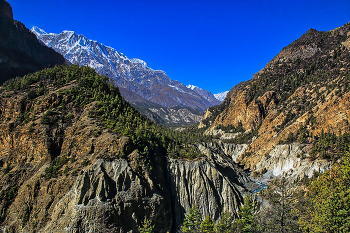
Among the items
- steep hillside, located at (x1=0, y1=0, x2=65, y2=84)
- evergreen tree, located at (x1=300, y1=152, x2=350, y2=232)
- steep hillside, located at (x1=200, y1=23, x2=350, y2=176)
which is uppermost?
steep hillside, located at (x1=0, y1=0, x2=65, y2=84)

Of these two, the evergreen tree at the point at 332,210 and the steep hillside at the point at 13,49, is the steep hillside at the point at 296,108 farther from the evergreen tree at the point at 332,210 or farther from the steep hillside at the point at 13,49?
the steep hillside at the point at 13,49

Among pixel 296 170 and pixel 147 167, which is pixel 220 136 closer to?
pixel 296 170

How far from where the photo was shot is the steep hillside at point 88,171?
42031 mm

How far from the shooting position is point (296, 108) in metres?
121

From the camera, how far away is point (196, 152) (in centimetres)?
6938

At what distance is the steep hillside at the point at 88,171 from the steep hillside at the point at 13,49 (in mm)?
117462

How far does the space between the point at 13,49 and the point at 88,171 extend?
185 metres

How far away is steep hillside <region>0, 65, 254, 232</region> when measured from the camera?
42031 mm

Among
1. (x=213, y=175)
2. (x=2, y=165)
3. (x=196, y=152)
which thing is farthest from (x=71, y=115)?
(x=213, y=175)

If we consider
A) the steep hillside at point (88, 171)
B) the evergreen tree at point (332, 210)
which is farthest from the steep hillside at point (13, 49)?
the evergreen tree at point (332, 210)

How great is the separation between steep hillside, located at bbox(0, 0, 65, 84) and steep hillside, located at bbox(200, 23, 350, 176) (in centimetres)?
15518

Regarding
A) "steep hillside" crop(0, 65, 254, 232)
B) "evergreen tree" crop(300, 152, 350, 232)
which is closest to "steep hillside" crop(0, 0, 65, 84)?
"steep hillside" crop(0, 65, 254, 232)

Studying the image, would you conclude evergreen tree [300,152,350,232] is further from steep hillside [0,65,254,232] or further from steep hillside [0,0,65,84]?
steep hillside [0,0,65,84]

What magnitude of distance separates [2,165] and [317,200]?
2696 inches
